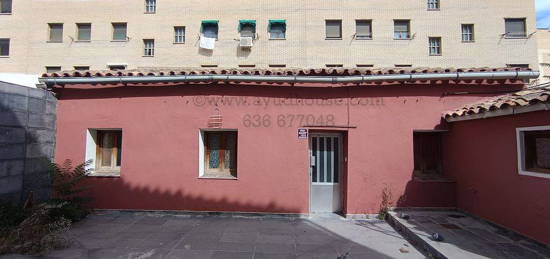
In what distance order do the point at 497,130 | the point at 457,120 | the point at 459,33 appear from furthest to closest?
1. the point at 459,33
2. the point at 457,120
3. the point at 497,130

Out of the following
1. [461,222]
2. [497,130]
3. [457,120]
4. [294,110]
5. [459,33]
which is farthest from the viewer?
[459,33]

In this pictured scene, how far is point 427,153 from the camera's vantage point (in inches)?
247

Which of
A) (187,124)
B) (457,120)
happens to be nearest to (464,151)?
(457,120)

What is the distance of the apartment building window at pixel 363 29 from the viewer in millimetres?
17328

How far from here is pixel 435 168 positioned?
20.6ft

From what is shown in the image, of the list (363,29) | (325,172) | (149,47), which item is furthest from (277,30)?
(325,172)

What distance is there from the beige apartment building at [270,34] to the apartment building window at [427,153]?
1172 centimetres

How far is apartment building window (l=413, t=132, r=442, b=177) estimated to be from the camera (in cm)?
626

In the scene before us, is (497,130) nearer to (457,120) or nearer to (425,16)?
(457,120)

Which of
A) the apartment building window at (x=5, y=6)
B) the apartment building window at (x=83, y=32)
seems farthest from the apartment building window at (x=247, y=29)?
the apartment building window at (x=5, y=6)

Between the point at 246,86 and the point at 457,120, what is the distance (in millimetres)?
4615

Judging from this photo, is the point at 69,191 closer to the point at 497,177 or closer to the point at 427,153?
the point at 427,153

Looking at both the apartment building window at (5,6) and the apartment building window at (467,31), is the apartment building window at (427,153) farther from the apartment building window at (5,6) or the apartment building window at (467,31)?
the apartment building window at (5,6)

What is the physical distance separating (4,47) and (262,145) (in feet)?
77.2
